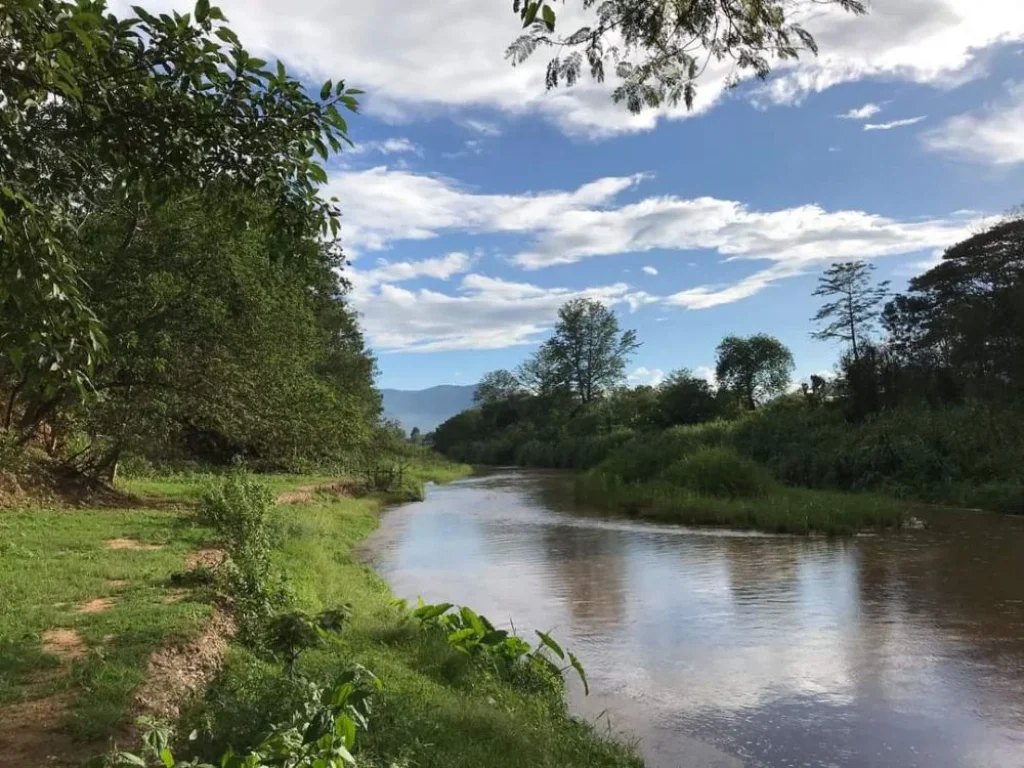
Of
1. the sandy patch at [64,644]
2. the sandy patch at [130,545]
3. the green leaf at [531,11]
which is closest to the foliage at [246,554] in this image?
the sandy patch at [130,545]

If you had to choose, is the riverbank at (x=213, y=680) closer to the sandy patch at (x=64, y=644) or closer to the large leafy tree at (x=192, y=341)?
the sandy patch at (x=64, y=644)

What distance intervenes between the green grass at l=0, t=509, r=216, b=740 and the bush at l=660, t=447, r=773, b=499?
18457 mm

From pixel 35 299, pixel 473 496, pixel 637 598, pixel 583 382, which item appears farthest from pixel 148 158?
pixel 583 382

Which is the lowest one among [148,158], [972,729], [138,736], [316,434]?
[972,729]

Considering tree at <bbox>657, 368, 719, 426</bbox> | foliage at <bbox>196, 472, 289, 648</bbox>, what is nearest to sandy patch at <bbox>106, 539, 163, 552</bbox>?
foliage at <bbox>196, 472, 289, 648</bbox>

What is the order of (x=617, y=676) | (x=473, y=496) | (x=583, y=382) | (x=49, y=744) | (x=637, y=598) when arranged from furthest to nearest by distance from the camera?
1. (x=583, y=382)
2. (x=473, y=496)
3. (x=637, y=598)
4. (x=617, y=676)
5. (x=49, y=744)

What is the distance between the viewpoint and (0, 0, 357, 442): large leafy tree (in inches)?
139

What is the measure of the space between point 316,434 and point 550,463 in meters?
52.6

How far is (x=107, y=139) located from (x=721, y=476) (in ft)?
84.3

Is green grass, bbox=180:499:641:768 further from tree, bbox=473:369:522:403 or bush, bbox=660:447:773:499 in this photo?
tree, bbox=473:369:522:403

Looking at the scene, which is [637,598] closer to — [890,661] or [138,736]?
[890,661]

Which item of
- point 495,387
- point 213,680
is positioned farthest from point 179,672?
point 495,387

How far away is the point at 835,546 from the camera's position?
19859 mm

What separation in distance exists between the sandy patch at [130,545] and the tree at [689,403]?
47.1 metres
